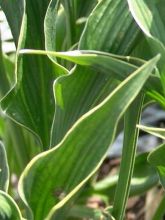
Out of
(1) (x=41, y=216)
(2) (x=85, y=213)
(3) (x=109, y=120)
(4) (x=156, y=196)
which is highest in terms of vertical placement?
(3) (x=109, y=120)

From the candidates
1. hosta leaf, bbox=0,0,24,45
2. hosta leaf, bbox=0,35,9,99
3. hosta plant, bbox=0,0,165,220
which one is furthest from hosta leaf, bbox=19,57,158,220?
hosta leaf, bbox=0,35,9,99

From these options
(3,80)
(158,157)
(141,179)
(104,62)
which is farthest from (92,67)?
(141,179)

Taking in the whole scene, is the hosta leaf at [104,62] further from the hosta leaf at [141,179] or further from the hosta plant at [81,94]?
the hosta leaf at [141,179]

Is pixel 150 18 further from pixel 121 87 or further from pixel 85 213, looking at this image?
pixel 85 213

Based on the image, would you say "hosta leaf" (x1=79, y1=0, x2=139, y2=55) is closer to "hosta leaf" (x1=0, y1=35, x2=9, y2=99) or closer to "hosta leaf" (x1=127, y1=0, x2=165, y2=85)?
"hosta leaf" (x1=127, y1=0, x2=165, y2=85)

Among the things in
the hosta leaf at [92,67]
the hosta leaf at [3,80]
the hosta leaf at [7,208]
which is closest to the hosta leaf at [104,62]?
the hosta leaf at [92,67]

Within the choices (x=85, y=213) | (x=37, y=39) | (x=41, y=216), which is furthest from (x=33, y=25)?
(x=85, y=213)

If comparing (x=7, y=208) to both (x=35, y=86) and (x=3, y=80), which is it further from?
(x=3, y=80)
